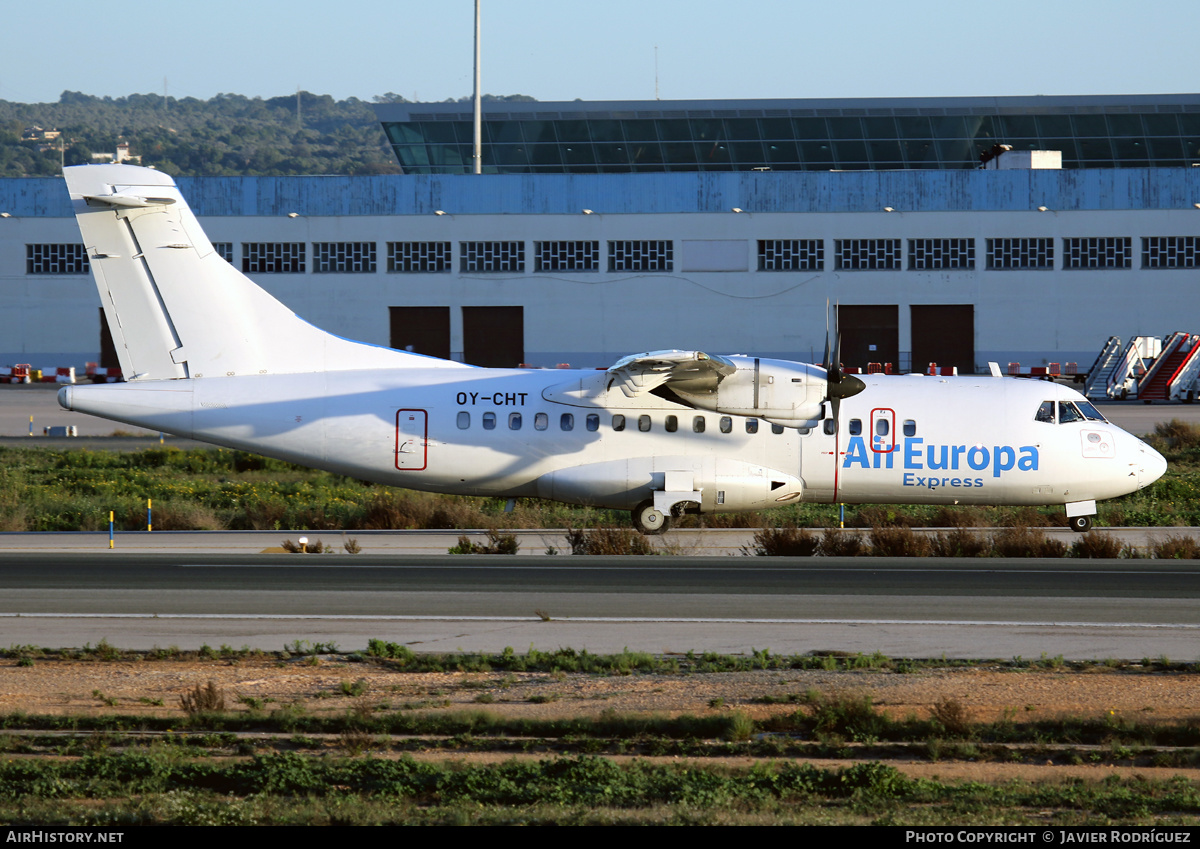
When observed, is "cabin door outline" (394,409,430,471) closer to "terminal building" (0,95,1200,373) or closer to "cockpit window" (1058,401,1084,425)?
"cockpit window" (1058,401,1084,425)

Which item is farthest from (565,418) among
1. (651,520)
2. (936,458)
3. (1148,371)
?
(1148,371)

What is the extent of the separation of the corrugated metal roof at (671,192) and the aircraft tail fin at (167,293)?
4571cm

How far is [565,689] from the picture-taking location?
12.6 meters

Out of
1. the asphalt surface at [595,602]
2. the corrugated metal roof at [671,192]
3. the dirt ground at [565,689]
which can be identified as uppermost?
the corrugated metal roof at [671,192]

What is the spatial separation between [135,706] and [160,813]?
399cm

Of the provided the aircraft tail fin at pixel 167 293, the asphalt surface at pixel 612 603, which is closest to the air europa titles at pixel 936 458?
the asphalt surface at pixel 612 603

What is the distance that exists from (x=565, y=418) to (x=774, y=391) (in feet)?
14.3

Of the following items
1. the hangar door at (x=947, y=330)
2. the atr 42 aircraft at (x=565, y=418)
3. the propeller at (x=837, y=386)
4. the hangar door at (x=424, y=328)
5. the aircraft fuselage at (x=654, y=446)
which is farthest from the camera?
the hangar door at (x=424, y=328)

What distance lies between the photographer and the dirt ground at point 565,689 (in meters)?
11.6

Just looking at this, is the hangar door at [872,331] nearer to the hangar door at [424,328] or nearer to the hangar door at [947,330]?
the hangar door at [947,330]

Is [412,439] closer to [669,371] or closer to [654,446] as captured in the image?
[654,446]

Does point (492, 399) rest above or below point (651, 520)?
above

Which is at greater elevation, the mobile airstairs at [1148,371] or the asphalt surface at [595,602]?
the mobile airstairs at [1148,371]
